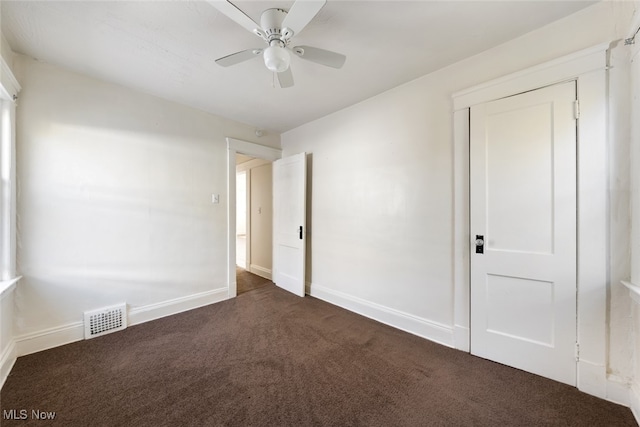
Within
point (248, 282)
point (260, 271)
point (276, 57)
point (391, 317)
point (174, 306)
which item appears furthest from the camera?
point (260, 271)

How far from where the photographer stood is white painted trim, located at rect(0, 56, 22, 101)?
1.68m

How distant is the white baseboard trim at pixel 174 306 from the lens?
2586 millimetres

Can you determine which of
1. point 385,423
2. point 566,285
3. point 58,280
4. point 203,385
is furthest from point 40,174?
point 566,285

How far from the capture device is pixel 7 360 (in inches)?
70.4

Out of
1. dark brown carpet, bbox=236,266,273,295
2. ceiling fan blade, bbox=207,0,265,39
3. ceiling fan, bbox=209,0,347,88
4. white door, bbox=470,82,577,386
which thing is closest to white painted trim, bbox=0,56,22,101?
ceiling fan, bbox=209,0,347,88

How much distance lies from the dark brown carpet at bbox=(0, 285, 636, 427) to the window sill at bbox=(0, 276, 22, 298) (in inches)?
24.5

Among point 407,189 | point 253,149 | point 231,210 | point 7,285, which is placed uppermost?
point 253,149

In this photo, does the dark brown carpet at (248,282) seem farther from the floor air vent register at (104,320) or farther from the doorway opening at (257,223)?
the floor air vent register at (104,320)

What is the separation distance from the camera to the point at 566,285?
5.43 feet

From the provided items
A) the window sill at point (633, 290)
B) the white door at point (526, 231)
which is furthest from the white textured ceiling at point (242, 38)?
the window sill at point (633, 290)

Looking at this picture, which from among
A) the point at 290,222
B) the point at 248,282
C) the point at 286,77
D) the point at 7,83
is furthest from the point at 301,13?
the point at 248,282

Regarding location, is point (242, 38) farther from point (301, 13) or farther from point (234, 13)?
point (301, 13)

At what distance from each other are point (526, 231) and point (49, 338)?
4.09m

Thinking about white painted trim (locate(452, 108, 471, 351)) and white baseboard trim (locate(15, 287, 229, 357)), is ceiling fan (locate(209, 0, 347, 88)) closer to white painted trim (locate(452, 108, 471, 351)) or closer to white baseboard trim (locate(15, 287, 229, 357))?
white painted trim (locate(452, 108, 471, 351))
